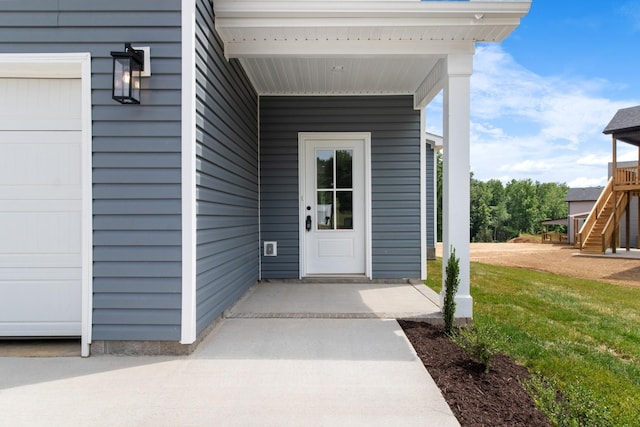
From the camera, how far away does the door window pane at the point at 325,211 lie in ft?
Result: 17.0

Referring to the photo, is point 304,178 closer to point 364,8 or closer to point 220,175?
point 220,175

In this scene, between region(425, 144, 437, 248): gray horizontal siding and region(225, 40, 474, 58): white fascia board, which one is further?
region(425, 144, 437, 248): gray horizontal siding

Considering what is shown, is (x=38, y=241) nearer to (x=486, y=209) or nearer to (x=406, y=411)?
(x=406, y=411)

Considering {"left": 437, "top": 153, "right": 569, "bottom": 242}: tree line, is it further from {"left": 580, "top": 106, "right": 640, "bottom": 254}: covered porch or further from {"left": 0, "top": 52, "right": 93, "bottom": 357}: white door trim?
{"left": 0, "top": 52, "right": 93, "bottom": 357}: white door trim

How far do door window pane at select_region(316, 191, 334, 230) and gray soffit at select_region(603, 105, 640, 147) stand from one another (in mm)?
10962

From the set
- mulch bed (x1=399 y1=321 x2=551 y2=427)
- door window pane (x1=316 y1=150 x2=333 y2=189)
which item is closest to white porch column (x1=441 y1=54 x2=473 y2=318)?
mulch bed (x1=399 y1=321 x2=551 y2=427)

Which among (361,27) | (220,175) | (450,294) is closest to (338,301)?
(450,294)

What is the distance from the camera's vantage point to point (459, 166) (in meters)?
Result: 3.21

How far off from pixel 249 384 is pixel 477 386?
132cm

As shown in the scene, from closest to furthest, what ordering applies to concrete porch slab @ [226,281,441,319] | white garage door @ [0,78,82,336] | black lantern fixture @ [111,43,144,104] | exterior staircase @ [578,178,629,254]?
black lantern fixture @ [111,43,144,104] → white garage door @ [0,78,82,336] → concrete porch slab @ [226,281,441,319] → exterior staircase @ [578,178,629,254]

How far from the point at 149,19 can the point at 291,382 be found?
2.56m

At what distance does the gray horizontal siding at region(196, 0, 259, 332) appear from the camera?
9.00ft

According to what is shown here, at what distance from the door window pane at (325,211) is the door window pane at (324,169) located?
112 millimetres

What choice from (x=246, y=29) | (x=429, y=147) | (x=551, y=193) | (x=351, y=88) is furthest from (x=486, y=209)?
(x=246, y=29)
